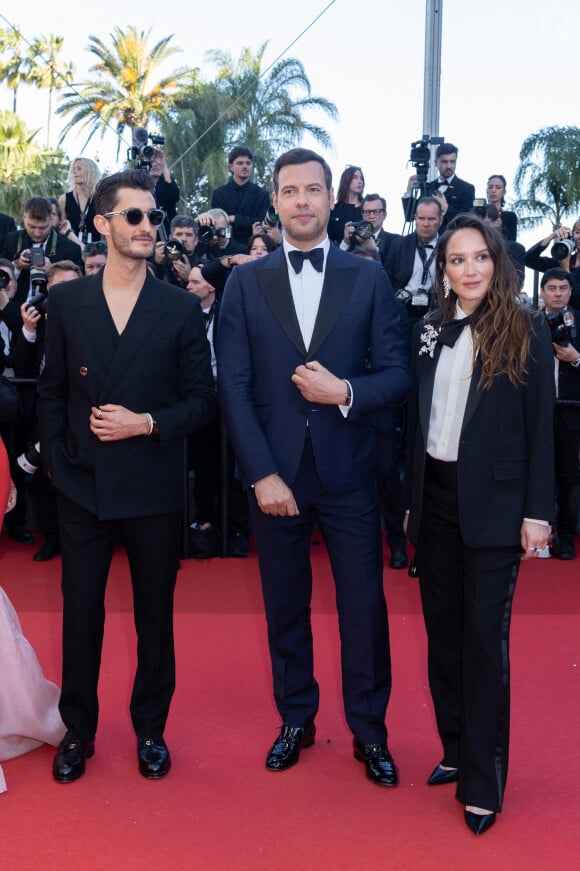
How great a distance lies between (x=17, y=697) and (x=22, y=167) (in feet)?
84.2

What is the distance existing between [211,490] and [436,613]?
122 inches

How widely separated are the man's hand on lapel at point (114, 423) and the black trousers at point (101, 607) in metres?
0.29

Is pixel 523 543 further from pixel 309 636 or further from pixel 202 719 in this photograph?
pixel 202 719

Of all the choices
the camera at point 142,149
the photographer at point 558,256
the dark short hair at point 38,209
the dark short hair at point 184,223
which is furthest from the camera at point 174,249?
the photographer at point 558,256

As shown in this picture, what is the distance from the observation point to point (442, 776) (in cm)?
286

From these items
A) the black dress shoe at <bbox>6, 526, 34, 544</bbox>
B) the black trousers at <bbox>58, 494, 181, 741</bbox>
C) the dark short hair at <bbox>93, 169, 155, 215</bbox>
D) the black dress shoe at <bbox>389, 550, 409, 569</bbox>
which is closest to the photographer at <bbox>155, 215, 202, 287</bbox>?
the black dress shoe at <bbox>6, 526, 34, 544</bbox>

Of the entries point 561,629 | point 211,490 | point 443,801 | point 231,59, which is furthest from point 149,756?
point 231,59

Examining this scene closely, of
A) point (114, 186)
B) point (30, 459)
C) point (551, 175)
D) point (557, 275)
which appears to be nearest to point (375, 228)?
point (557, 275)

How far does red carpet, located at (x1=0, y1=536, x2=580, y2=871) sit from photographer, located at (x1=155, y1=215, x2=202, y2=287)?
101 inches

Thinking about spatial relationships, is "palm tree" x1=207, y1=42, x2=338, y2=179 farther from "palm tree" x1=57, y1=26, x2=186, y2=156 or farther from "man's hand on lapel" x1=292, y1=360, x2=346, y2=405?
"man's hand on lapel" x1=292, y1=360, x2=346, y2=405

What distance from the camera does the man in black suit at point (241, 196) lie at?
7.45m

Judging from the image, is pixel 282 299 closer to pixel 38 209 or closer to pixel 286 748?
pixel 286 748

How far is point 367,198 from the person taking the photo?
23.6 feet

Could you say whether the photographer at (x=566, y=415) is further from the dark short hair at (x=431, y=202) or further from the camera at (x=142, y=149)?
the camera at (x=142, y=149)
